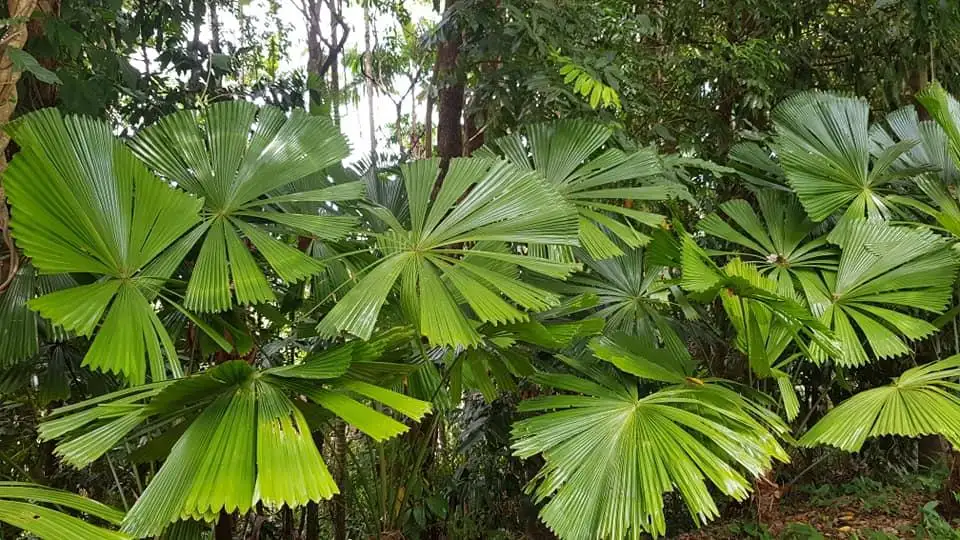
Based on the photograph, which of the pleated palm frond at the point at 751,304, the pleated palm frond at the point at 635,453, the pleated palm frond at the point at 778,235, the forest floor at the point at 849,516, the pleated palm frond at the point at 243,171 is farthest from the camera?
the forest floor at the point at 849,516

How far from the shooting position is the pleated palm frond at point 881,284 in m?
2.15

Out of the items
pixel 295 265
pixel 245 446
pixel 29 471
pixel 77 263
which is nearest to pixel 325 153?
pixel 295 265

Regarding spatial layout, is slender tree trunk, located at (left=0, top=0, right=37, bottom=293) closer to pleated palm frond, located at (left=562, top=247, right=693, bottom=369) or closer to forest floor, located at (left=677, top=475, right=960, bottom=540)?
pleated palm frond, located at (left=562, top=247, right=693, bottom=369)

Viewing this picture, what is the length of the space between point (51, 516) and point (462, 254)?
1.06m

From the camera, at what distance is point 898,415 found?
1763mm

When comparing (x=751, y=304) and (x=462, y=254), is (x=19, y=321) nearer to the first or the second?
(x=462, y=254)

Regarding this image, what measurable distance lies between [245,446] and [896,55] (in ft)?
11.9

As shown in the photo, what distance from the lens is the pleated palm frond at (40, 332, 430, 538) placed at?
112 cm

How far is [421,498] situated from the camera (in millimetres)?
3381

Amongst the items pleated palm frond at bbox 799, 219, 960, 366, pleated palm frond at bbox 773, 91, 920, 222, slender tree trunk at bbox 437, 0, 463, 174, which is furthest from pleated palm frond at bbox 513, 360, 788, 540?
slender tree trunk at bbox 437, 0, 463, 174

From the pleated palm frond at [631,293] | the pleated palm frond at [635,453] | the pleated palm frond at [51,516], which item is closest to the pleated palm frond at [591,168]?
the pleated palm frond at [631,293]

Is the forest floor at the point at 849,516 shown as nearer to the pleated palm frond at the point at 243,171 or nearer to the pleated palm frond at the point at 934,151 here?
the pleated palm frond at the point at 934,151

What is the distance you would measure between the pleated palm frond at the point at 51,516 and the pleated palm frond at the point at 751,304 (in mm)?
1563

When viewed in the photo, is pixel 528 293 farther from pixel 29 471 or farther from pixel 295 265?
pixel 29 471
